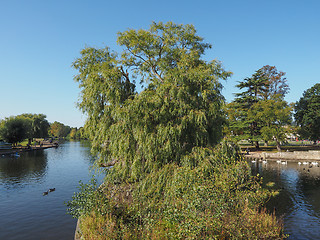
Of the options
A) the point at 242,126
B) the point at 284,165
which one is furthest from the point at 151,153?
the point at 242,126

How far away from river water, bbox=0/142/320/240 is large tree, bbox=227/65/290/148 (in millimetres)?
15704

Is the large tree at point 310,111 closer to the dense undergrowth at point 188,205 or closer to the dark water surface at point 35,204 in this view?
the dense undergrowth at point 188,205

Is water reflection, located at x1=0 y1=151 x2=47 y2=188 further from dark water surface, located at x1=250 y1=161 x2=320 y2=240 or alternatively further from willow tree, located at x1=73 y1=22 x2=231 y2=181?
dark water surface, located at x1=250 y1=161 x2=320 y2=240

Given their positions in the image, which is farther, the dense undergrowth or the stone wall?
the stone wall

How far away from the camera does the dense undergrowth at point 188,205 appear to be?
9438 mm

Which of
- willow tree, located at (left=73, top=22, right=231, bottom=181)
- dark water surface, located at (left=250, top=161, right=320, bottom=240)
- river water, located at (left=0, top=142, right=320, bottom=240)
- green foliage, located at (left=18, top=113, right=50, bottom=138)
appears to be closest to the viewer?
willow tree, located at (left=73, top=22, right=231, bottom=181)

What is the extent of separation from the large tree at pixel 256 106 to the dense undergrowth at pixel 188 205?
4129 cm

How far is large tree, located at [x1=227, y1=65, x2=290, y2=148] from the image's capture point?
5084cm

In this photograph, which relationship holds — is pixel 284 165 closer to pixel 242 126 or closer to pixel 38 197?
pixel 242 126

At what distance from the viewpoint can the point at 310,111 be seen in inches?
2189

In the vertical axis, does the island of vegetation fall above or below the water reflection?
above

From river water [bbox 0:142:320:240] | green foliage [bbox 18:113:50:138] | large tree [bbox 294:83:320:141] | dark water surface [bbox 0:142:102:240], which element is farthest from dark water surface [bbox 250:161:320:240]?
green foliage [bbox 18:113:50:138]

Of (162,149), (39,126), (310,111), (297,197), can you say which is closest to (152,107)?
(162,149)

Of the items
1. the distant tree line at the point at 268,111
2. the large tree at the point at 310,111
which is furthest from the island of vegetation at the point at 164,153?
the large tree at the point at 310,111
